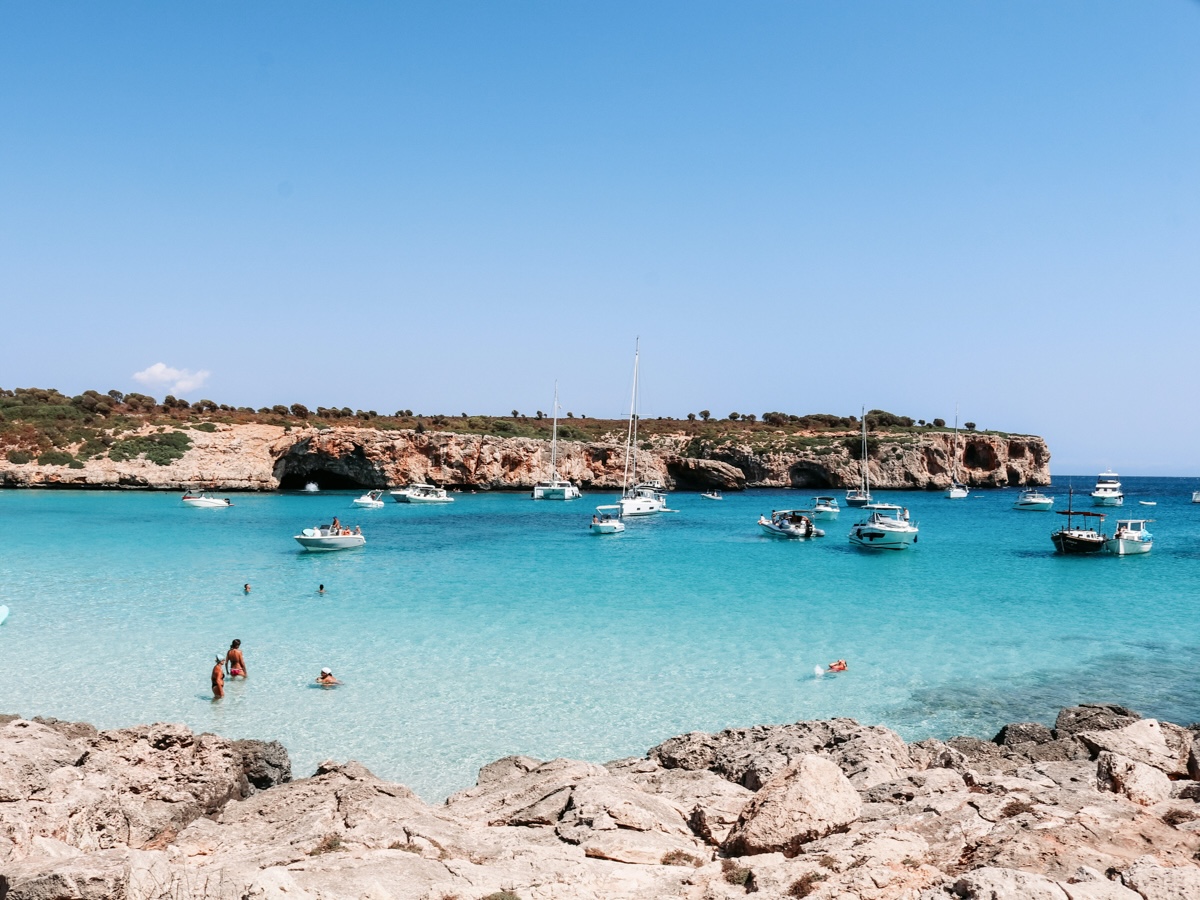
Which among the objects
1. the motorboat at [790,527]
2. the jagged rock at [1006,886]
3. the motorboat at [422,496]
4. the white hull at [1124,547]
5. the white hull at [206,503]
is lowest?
the white hull at [206,503]

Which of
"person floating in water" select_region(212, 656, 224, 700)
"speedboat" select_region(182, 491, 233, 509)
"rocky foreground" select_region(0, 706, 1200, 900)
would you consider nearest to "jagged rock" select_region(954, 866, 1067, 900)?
"rocky foreground" select_region(0, 706, 1200, 900)

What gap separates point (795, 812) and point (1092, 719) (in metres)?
9.00

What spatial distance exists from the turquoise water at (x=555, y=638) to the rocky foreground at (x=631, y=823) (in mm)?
2941

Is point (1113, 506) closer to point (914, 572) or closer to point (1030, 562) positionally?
point (1030, 562)

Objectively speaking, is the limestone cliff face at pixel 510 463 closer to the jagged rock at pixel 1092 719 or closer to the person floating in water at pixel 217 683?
the person floating in water at pixel 217 683

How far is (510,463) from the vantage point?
279 feet

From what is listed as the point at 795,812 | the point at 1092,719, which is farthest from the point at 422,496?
the point at 795,812

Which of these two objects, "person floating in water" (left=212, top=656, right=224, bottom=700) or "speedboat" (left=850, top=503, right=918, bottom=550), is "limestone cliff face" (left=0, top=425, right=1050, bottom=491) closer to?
"speedboat" (left=850, top=503, right=918, bottom=550)

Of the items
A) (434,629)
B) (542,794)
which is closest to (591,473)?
(434,629)

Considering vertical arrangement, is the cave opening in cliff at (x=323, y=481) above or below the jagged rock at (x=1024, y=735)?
below

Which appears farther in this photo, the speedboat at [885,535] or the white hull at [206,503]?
the white hull at [206,503]

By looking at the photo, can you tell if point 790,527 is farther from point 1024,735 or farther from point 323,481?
point 323,481

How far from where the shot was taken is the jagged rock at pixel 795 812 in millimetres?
Answer: 6883

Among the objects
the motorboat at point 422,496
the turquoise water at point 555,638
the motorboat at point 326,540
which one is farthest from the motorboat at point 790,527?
the motorboat at point 422,496
